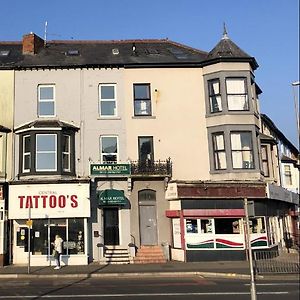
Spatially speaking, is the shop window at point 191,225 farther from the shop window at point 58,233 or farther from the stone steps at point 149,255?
the shop window at point 58,233

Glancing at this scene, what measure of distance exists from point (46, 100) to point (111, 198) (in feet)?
23.1

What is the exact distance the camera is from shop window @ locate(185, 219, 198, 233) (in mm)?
24328

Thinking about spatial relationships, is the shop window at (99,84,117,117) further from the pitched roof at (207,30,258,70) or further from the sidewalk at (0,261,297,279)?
the sidewalk at (0,261,297,279)

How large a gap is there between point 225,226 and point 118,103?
372 inches

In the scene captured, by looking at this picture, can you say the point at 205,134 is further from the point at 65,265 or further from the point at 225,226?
the point at 65,265

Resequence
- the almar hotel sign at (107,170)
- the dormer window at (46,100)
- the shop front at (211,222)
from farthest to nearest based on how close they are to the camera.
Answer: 1. the dormer window at (46,100)
2. the almar hotel sign at (107,170)
3. the shop front at (211,222)

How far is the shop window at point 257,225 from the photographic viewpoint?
81.7ft

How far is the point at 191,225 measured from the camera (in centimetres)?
2445

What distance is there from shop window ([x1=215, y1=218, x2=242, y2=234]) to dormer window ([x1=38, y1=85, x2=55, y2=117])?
11.4 metres

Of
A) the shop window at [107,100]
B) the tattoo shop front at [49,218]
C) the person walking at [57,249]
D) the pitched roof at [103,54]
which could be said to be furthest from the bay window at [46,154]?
the pitched roof at [103,54]

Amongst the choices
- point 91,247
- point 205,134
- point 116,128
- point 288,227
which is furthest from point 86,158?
point 288,227

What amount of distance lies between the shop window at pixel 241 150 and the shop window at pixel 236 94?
1.62 metres

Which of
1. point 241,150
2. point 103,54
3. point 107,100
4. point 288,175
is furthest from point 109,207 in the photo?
point 288,175

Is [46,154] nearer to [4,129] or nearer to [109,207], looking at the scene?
[4,129]
